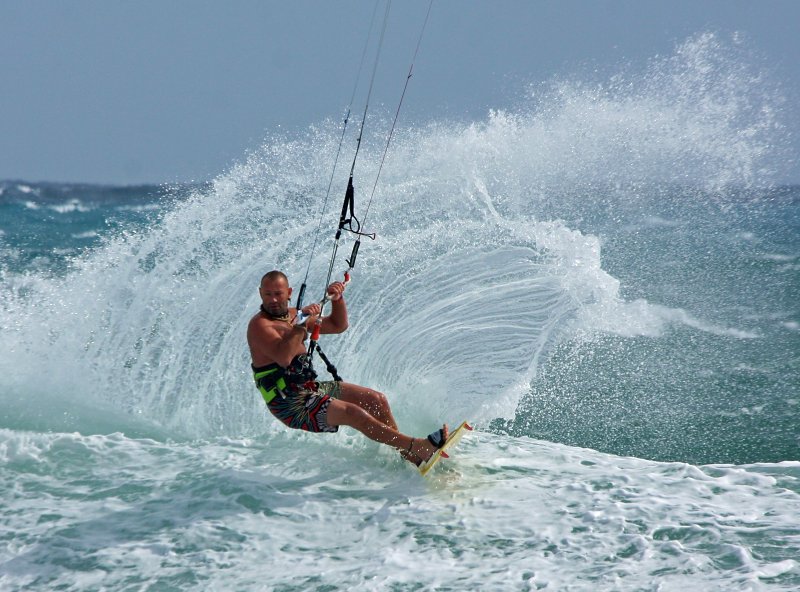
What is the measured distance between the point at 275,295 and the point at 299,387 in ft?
2.01

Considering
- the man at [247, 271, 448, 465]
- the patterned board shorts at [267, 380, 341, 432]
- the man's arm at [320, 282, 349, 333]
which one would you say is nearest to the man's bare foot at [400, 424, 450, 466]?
the man at [247, 271, 448, 465]

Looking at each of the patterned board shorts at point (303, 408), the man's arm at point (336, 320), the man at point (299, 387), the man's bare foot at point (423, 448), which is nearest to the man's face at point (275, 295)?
the man at point (299, 387)

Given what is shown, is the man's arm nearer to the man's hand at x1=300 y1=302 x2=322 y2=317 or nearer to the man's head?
the man's hand at x1=300 y1=302 x2=322 y2=317

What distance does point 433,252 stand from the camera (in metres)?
7.20

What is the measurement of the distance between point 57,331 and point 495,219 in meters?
3.94

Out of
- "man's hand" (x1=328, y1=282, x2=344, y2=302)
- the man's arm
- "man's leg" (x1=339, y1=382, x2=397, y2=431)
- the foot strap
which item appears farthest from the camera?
the man's arm

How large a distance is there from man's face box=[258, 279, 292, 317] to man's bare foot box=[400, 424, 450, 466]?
1182 millimetres

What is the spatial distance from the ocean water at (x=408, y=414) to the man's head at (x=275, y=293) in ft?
3.47

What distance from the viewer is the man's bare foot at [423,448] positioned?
4.96 metres

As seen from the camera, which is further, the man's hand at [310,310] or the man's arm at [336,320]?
the man's arm at [336,320]

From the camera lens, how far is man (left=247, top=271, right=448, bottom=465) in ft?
16.3

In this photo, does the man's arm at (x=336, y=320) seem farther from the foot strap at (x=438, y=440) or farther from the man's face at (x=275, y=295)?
the foot strap at (x=438, y=440)

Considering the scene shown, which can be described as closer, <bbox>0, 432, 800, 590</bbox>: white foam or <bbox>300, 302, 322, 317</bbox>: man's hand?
<bbox>0, 432, 800, 590</bbox>: white foam

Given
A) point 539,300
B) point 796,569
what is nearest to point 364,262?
point 539,300
